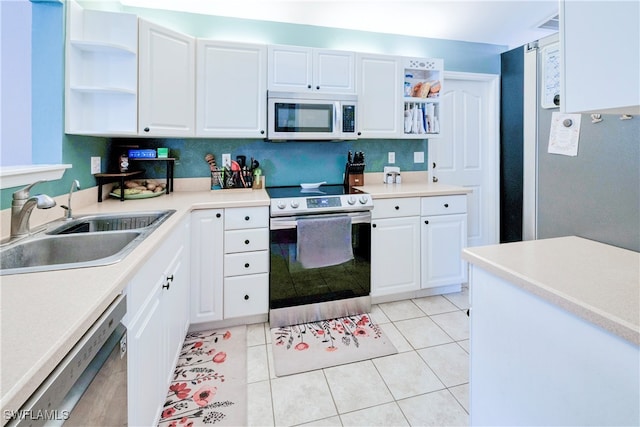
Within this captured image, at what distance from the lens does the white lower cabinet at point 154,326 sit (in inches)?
42.7

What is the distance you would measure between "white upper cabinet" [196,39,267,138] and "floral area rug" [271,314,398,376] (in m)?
1.54

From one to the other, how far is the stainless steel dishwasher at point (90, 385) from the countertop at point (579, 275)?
3.68ft

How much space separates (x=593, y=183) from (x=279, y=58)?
2226mm

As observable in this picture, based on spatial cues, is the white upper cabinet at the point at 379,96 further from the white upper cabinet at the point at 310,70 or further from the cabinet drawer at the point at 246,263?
the cabinet drawer at the point at 246,263

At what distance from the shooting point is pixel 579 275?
2.95ft

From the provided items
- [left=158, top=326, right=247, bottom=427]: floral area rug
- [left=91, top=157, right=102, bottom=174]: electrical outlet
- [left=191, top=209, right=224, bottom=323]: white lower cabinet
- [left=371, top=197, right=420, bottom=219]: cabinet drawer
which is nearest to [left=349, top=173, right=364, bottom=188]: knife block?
[left=371, top=197, right=420, bottom=219]: cabinet drawer

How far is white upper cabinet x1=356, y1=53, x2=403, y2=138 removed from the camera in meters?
2.77

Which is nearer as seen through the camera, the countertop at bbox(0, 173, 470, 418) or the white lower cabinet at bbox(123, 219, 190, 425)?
the countertop at bbox(0, 173, 470, 418)

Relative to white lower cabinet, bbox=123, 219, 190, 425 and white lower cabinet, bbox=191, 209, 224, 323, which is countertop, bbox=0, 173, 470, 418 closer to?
white lower cabinet, bbox=123, 219, 190, 425

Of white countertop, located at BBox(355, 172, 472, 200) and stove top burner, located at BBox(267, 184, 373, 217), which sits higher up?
white countertop, located at BBox(355, 172, 472, 200)

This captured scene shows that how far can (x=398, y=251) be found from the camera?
8.59 ft

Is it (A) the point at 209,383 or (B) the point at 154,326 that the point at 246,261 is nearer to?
(A) the point at 209,383

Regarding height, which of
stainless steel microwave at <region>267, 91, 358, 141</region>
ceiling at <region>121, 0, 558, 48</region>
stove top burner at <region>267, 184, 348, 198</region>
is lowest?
stove top burner at <region>267, 184, 348, 198</region>

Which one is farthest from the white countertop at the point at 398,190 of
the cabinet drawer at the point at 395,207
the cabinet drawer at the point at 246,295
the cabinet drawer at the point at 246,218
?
the cabinet drawer at the point at 246,295
